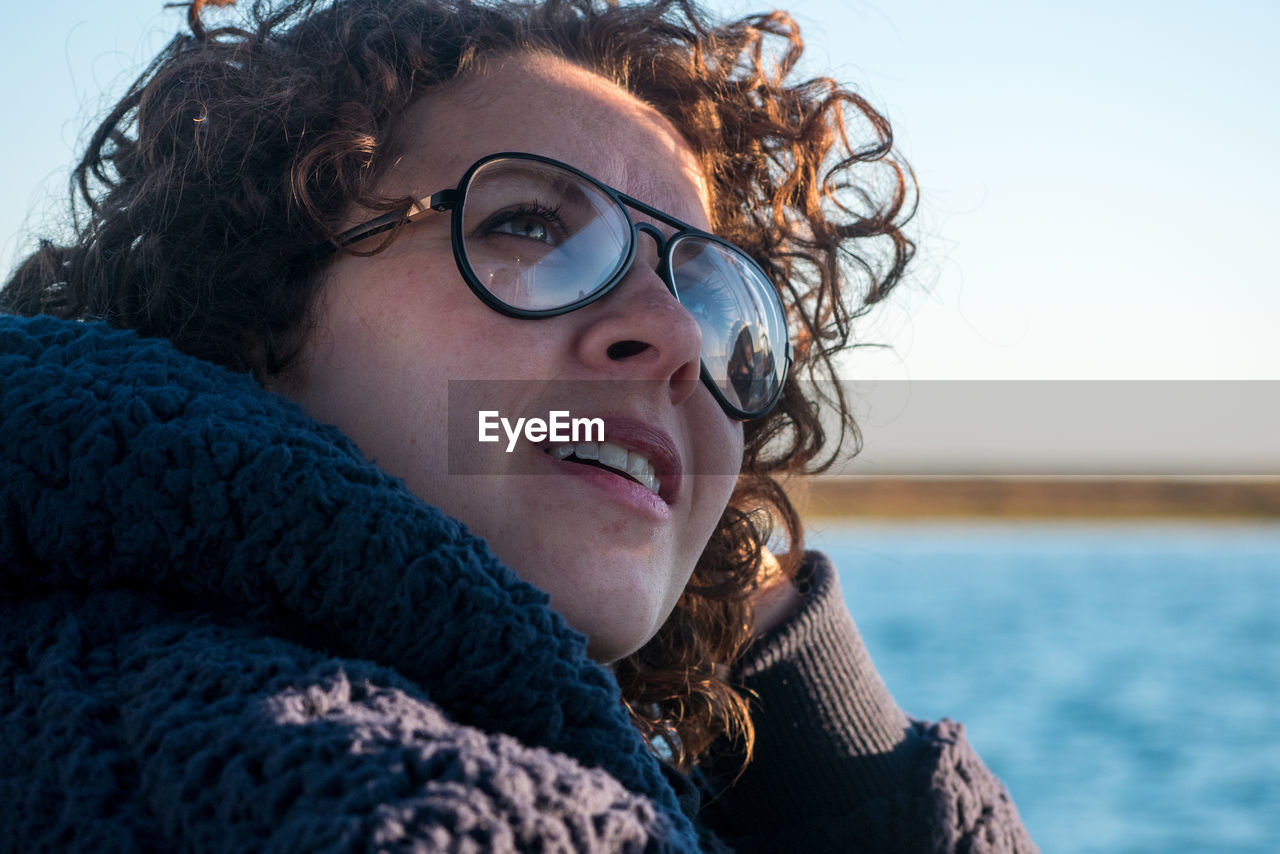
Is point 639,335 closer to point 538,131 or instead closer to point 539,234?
point 539,234

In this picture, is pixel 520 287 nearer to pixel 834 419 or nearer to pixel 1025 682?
pixel 834 419

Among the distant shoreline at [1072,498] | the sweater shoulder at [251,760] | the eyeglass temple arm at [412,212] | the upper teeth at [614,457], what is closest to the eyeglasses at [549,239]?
the eyeglass temple arm at [412,212]

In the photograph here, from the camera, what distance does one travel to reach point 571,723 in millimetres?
891

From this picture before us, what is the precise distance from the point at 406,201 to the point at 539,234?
0.16 metres

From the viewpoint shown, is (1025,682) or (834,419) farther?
(1025,682)

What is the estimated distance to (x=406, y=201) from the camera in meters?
1.22

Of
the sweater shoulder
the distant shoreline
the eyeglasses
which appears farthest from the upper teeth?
the distant shoreline

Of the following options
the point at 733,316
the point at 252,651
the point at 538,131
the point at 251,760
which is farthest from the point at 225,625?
the point at 733,316

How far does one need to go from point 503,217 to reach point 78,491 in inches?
22.4

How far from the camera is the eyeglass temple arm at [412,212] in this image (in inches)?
48.3

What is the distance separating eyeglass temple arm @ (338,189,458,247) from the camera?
123cm

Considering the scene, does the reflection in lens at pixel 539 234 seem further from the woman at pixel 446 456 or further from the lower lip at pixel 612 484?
the lower lip at pixel 612 484

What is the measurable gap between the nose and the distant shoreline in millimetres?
20730

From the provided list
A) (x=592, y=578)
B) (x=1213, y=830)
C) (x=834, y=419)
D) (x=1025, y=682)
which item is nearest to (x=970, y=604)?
(x=1025, y=682)
